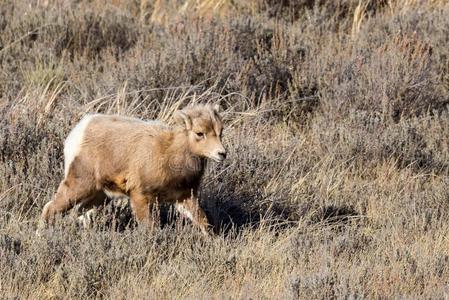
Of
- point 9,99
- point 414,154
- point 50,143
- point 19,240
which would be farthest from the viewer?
point 9,99

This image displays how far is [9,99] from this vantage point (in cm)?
1041

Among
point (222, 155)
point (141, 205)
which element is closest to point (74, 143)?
point (141, 205)

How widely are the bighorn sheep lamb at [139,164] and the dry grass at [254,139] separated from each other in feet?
0.66

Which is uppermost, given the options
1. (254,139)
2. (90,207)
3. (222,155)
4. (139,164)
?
(222,155)

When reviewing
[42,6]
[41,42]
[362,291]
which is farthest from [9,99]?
[362,291]

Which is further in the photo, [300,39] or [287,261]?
[300,39]

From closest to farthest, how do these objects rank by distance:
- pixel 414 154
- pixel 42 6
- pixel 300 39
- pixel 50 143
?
pixel 50 143, pixel 414 154, pixel 300 39, pixel 42 6

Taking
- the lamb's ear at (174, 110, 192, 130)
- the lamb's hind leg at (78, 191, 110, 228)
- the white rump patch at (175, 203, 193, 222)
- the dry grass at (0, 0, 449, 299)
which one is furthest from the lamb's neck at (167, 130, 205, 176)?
the lamb's hind leg at (78, 191, 110, 228)

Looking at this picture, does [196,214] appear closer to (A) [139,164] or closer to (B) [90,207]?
(A) [139,164]

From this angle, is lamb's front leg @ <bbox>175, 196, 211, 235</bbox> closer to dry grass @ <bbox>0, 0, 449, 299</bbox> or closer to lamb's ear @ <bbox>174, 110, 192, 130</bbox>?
dry grass @ <bbox>0, 0, 449, 299</bbox>

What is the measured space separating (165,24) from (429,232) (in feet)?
20.8

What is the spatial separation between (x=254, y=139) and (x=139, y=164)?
2527 millimetres

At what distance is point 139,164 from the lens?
288 inches

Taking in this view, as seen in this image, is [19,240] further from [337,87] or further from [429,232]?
[337,87]
